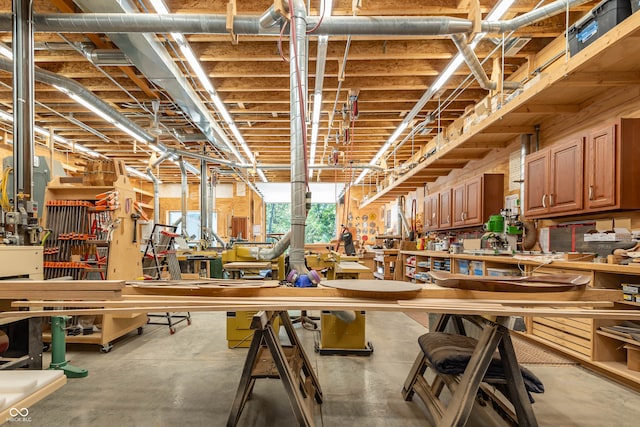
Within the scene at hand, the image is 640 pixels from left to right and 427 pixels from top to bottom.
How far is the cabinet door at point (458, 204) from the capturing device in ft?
18.4

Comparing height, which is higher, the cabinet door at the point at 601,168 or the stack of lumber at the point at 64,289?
the cabinet door at the point at 601,168

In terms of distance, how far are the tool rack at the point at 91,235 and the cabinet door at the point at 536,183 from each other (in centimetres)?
455

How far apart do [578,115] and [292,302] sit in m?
3.94

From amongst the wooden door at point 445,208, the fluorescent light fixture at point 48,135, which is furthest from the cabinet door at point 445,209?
the fluorescent light fixture at point 48,135

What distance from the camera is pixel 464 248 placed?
16.4 ft

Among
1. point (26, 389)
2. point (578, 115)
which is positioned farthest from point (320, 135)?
point (26, 389)

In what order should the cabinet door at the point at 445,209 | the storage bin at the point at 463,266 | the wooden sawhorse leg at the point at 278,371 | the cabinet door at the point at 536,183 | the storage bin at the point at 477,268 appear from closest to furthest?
the wooden sawhorse leg at the point at 278,371 < the cabinet door at the point at 536,183 < the storage bin at the point at 477,268 < the storage bin at the point at 463,266 < the cabinet door at the point at 445,209

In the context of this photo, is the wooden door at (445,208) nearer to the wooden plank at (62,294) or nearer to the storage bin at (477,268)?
the storage bin at (477,268)

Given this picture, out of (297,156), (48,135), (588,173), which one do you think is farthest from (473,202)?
(48,135)

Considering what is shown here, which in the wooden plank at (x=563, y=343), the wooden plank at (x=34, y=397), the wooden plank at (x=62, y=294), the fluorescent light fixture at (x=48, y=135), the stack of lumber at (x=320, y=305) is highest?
the fluorescent light fixture at (x=48, y=135)

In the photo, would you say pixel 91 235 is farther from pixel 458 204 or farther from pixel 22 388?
pixel 458 204

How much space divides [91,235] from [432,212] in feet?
20.2

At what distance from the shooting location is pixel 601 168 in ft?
9.40

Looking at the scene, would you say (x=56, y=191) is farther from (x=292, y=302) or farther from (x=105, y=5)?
(x=292, y=302)
